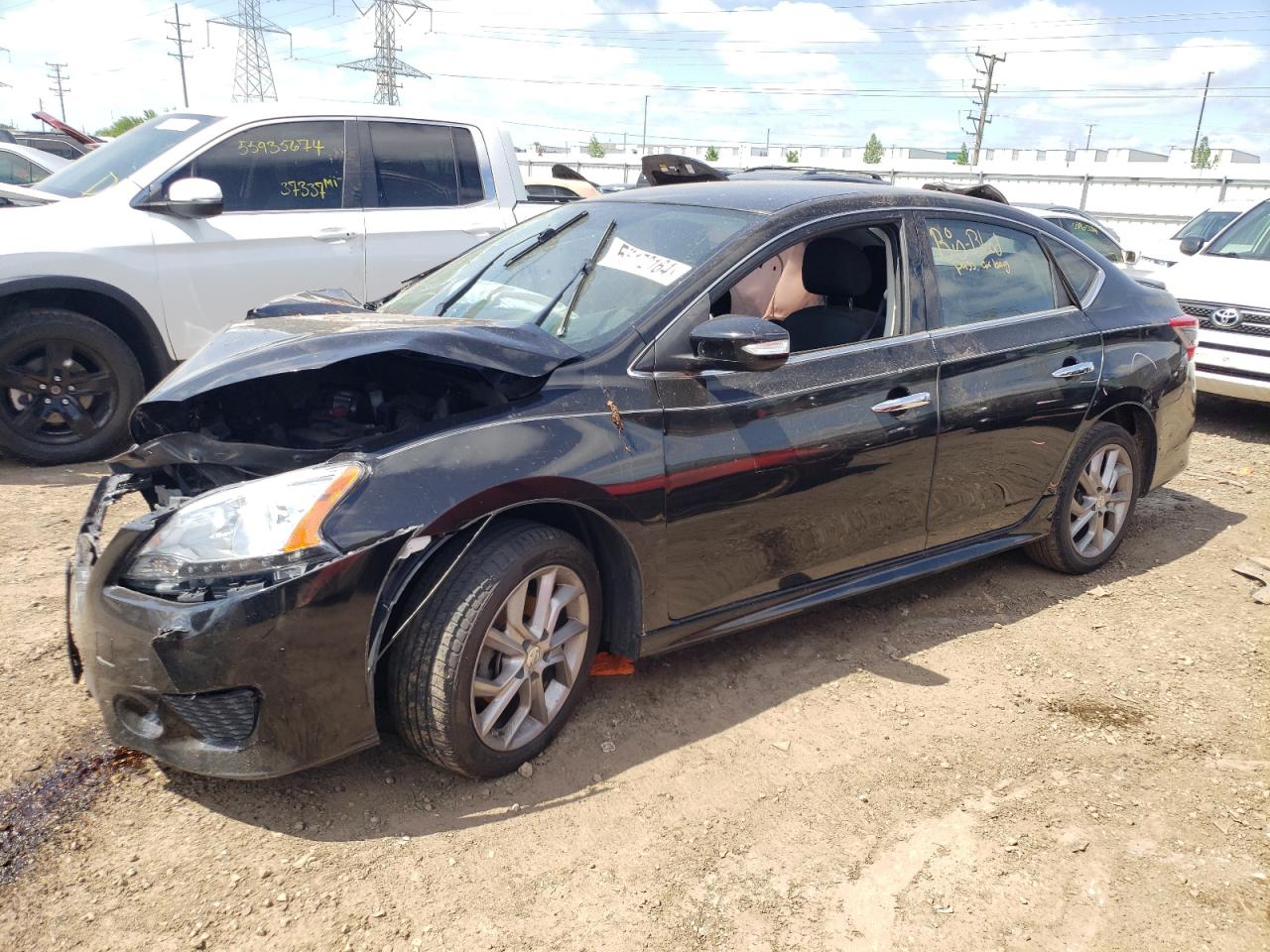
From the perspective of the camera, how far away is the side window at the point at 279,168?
5.89 meters

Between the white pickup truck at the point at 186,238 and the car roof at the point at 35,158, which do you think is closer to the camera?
the white pickup truck at the point at 186,238

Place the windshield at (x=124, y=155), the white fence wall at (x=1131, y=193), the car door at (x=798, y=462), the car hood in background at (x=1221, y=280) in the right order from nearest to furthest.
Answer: the car door at (x=798, y=462), the windshield at (x=124, y=155), the car hood in background at (x=1221, y=280), the white fence wall at (x=1131, y=193)

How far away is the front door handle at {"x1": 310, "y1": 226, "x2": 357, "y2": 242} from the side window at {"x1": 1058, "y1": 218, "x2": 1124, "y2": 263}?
789cm

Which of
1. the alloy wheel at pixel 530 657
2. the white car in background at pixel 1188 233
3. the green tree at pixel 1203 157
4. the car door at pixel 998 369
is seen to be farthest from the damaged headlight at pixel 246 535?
the green tree at pixel 1203 157

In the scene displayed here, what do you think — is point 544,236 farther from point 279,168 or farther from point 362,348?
point 279,168

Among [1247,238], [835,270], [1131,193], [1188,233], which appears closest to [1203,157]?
[1131,193]

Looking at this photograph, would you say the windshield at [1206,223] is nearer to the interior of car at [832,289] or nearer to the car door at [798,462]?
the interior of car at [832,289]

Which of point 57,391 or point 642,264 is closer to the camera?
point 642,264

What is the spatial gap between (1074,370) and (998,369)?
521 millimetres

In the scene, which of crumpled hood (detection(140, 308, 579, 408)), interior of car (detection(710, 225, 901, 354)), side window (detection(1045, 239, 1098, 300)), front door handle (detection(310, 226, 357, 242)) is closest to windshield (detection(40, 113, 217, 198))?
front door handle (detection(310, 226, 357, 242))

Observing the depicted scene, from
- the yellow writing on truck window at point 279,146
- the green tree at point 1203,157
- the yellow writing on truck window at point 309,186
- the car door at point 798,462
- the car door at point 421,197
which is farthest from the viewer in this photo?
the green tree at point 1203,157

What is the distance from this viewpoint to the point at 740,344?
295 centimetres

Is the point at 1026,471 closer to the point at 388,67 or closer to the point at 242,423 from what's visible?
the point at 242,423

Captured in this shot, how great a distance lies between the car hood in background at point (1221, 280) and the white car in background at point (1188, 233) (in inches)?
68.0
